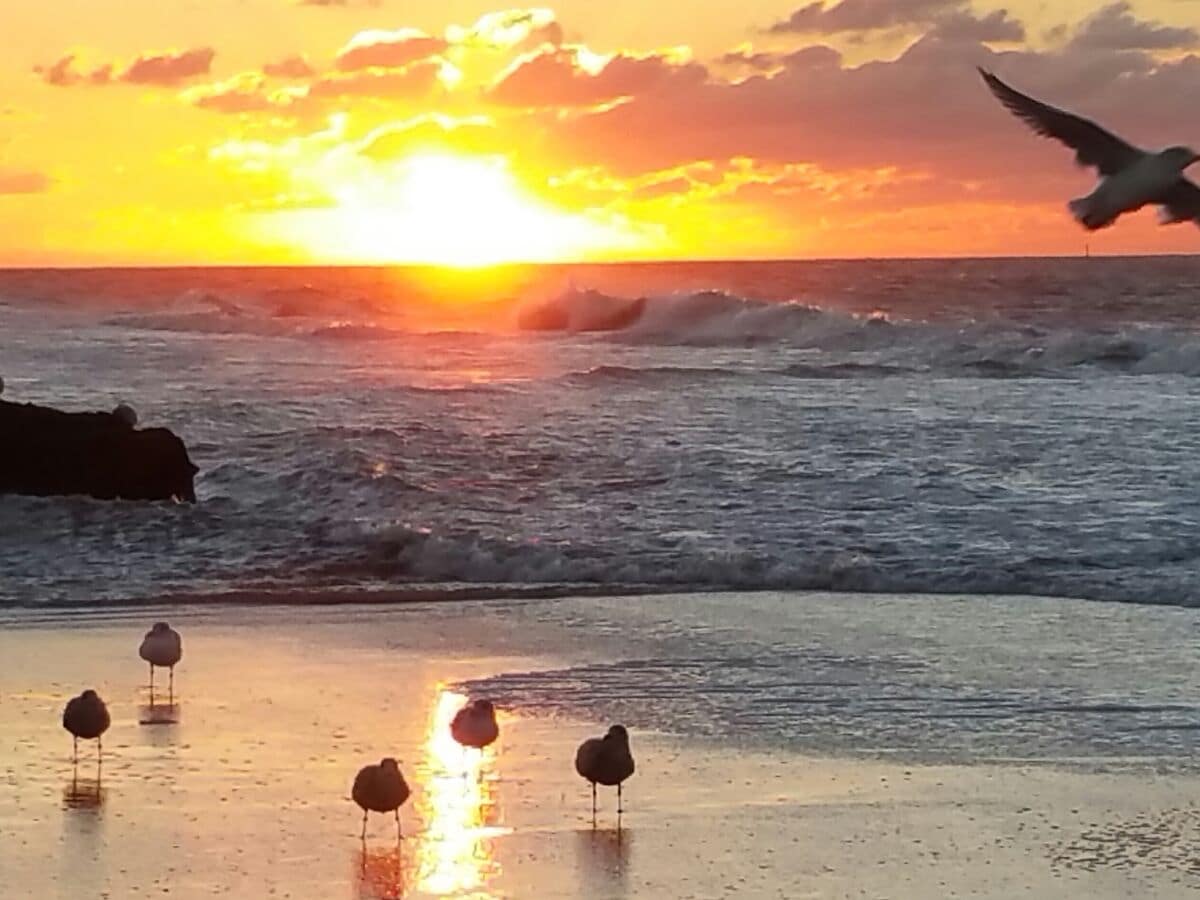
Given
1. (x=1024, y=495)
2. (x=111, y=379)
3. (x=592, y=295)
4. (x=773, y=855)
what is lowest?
(x=773, y=855)

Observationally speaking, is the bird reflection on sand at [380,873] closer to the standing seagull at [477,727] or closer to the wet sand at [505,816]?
the wet sand at [505,816]

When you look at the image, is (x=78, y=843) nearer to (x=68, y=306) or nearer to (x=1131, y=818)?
(x=1131, y=818)

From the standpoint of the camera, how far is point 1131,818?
24.6 ft

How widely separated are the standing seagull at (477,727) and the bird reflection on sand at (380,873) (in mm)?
1051

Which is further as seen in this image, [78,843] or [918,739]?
[918,739]

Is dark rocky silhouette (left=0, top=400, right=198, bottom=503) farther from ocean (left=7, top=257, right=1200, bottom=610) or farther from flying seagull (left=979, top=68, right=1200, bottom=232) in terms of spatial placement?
flying seagull (left=979, top=68, right=1200, bottom=232)

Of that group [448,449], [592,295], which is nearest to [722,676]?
[448,449]

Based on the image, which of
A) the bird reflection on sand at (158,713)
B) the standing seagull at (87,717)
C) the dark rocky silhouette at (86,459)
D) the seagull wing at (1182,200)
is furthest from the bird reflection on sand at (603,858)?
the dark rocky silhouette at (86,459)

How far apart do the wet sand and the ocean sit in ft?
15.5

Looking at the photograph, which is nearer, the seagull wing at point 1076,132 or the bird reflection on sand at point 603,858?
the bird reflection on sand at point 603,858

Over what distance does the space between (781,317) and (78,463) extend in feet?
106

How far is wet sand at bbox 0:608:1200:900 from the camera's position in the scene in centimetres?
655

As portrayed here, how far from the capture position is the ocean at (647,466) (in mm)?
14297

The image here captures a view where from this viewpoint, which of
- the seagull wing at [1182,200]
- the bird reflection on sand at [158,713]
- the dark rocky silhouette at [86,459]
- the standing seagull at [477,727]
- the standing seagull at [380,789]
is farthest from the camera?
the dark rocky silhouette at [86,459]
